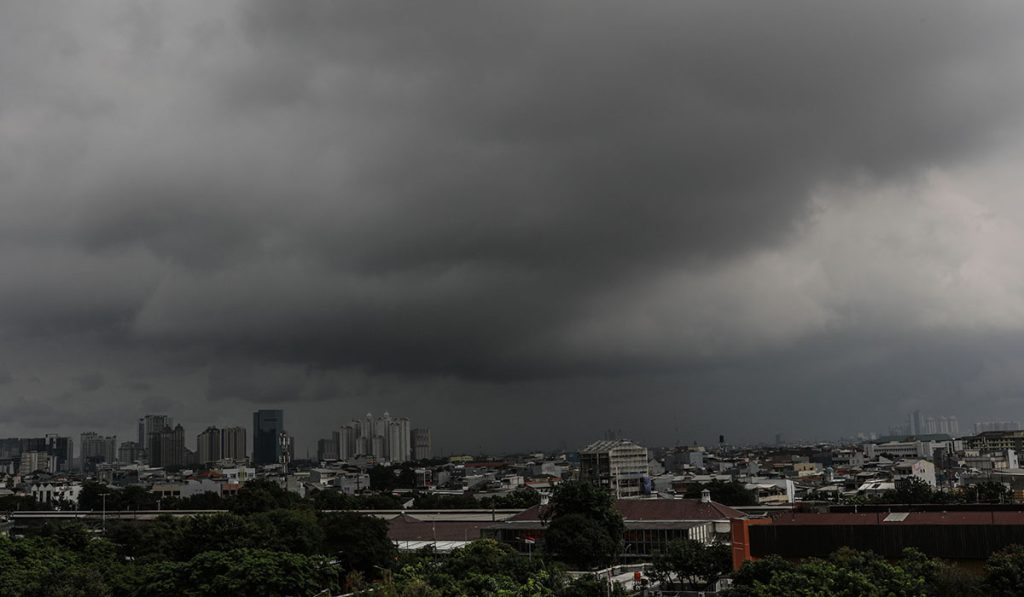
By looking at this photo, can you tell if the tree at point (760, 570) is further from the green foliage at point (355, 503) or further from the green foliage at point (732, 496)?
the green foliage at point (732, 496)

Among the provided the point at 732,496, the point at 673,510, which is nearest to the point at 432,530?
the point at 673,510

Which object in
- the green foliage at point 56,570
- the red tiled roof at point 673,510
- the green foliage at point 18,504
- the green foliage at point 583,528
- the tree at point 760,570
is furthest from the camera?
the green foliage at point 18,504

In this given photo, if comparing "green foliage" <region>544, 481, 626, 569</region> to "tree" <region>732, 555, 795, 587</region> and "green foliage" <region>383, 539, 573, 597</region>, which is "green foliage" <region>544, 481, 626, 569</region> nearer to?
"green foliage" <region>383, 539, 573, 597</region>

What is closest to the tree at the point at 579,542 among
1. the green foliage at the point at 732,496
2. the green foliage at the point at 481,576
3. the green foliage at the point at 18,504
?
the green foliage at the point at 481,576

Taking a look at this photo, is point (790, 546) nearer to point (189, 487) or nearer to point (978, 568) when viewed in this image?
point (978, 568)

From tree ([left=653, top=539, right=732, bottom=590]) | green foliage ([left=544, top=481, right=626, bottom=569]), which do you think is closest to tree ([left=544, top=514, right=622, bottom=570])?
green foliage ([left=544, top=481, right=626, bottom=569])

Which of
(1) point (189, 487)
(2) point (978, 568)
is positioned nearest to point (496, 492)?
(1) point (189, 487)

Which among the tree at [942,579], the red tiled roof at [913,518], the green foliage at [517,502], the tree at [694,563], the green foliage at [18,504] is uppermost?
the red tiled roof at [913,518]
